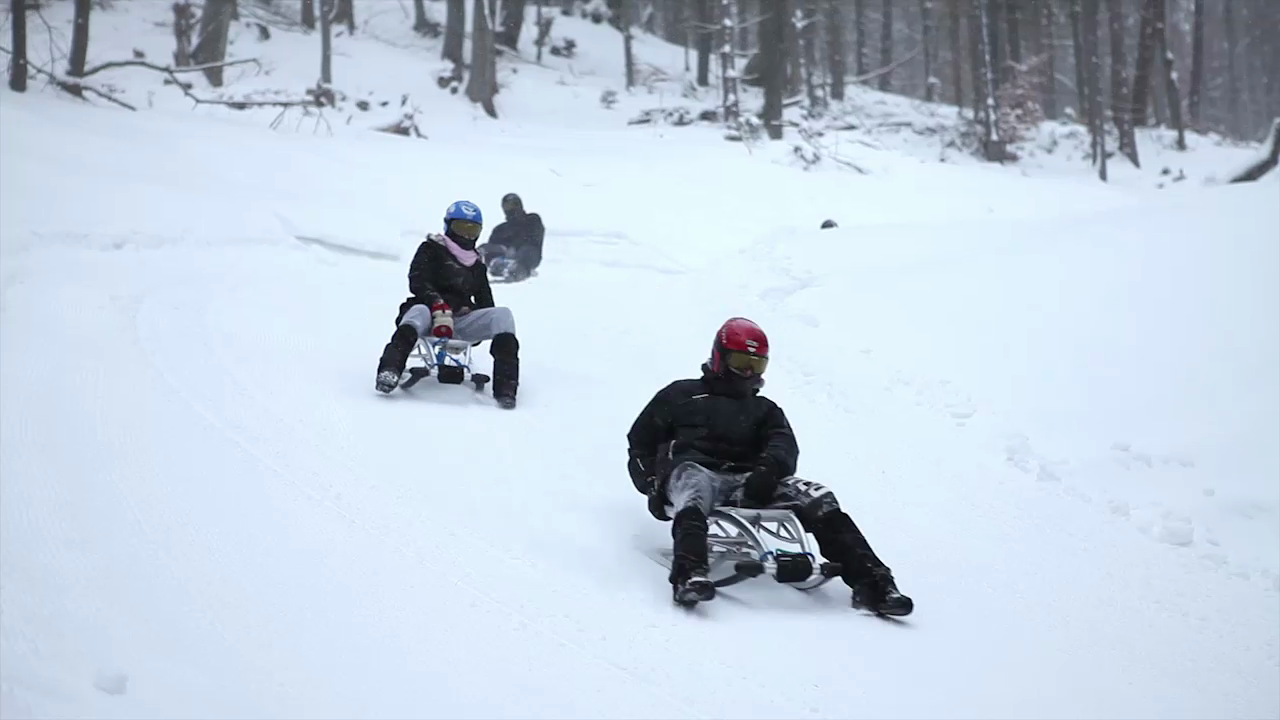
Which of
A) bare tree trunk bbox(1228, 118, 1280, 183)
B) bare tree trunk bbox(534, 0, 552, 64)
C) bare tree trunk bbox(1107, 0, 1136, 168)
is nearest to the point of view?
bare tree trunk bbox(1228, 118, 1280, 183)

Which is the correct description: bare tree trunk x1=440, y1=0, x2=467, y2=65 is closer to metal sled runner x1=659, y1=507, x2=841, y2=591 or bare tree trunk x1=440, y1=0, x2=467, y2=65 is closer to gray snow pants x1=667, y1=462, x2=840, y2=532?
gray snow pants x1=667, y1=462, x2=840, y2=532

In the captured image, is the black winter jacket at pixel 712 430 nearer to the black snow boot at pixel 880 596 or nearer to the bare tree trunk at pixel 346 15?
the black snow boot at pixel 880 596

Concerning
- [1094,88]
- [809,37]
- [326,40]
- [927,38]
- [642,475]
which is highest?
[927,38]

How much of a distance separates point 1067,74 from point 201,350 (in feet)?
225

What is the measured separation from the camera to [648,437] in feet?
20.8

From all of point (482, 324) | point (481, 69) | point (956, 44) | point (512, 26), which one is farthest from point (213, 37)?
point (956, 44)

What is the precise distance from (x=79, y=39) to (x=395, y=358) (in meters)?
14.5

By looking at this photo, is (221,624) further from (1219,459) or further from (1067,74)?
(1067,74)

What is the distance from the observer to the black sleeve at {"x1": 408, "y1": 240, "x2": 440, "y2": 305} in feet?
30.2

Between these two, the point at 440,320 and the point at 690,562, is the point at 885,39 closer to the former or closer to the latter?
the point at 440,320

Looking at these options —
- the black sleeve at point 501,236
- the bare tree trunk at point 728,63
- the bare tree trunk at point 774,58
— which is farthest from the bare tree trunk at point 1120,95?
the black sleeve at point 501,236

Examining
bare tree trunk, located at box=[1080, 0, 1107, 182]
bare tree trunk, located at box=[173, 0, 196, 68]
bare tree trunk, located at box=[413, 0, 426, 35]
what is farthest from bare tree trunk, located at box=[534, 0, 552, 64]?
bare tree trunk, located at box=[1080, 0, 1107, 182]

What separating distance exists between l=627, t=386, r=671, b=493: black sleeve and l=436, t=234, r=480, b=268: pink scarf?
11.7 ft

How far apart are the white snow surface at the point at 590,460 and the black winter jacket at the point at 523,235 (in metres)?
0.60
